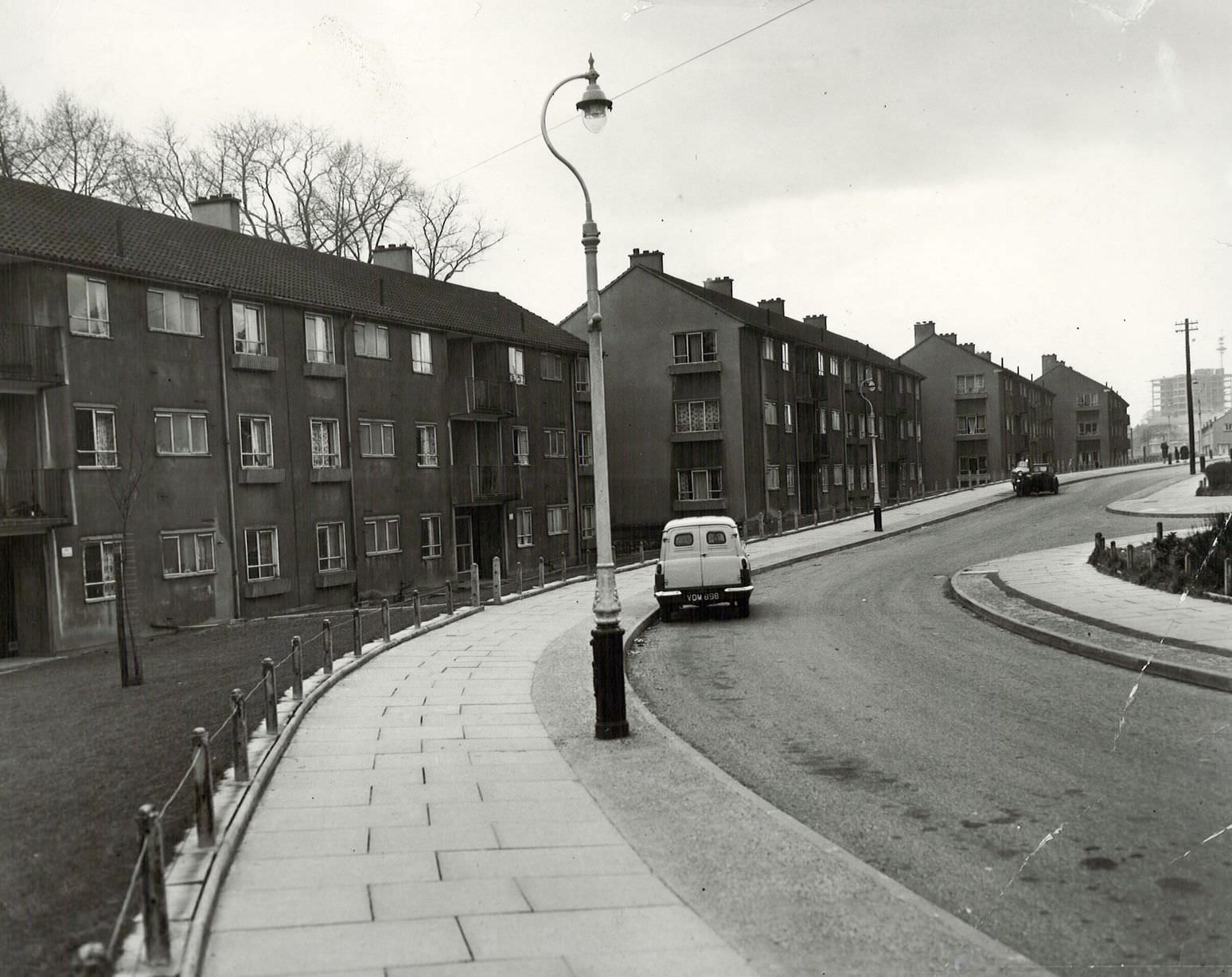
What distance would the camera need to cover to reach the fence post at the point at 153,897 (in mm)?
5227

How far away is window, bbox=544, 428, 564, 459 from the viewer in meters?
42.6

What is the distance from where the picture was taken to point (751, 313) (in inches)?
2130

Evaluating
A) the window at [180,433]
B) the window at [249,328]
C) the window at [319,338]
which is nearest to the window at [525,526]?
the window at [319,338]

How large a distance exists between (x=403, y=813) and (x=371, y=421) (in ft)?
85.4

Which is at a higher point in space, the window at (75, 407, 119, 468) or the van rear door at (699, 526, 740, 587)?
the window at (75, 407, 119, 468)

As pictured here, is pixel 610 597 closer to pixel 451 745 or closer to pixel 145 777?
pixel 451 745

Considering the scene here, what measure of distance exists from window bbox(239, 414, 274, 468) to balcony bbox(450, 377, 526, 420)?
877 centimetres

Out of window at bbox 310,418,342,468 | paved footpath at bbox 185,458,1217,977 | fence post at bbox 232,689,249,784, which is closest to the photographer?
paved footpath at bbox 185,458,1217,977

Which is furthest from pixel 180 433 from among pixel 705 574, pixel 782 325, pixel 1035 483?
pixel 1035 483

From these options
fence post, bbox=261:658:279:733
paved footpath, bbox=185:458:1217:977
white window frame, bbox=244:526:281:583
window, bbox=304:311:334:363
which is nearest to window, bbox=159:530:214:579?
white window frame, bbox=244:526:281:583

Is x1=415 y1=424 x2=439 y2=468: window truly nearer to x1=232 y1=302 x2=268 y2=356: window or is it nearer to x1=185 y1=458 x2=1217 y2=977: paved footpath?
x1=232 y1=302 x2=268 y2=356: window

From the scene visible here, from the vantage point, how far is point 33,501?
22.5m

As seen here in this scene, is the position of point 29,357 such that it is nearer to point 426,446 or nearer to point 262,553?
point 262,553

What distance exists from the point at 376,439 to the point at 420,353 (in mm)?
3860
